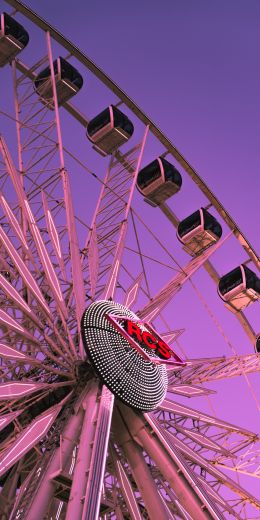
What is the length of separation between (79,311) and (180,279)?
446 centimetres

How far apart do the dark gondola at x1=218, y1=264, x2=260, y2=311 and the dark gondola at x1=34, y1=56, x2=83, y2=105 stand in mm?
7049

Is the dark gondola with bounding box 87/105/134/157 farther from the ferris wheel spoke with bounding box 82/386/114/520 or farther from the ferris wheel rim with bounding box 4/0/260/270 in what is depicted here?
the ferris wheel spoke with bounding box 82/386/114/520

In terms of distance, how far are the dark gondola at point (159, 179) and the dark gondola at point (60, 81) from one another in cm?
315

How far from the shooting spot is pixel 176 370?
17.9 m

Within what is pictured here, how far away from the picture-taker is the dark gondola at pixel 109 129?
73.0 ft

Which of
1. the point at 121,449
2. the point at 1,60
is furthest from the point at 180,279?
the point at 1,60

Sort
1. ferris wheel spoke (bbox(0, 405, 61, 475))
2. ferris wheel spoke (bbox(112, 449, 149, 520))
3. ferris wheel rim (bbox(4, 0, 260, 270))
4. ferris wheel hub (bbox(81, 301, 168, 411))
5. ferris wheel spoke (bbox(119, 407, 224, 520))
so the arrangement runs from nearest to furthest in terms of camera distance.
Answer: ferris wheel spoke (bbox(0, 405, 61, 475)), ferris wheel spoke (bbox(119, 407, 224, 520)), ferris wheel spoke (bbox(112, 449, 149, 520)), ferris wheel hub (bbox(81, 301, 168, 411)), ferris wheel rim (bbox(4, 0, 260, 270))

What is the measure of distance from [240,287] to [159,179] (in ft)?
12.6

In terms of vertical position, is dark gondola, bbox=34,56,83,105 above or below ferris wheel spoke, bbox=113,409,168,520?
above

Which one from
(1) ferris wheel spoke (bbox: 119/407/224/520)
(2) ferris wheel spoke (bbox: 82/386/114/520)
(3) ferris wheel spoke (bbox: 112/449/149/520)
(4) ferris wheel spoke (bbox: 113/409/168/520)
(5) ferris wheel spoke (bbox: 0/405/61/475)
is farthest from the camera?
(3) ferris wheel spoke (bbox: 112/449/149/520)

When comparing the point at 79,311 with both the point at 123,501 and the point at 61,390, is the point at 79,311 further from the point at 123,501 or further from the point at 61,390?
the point at 123,501

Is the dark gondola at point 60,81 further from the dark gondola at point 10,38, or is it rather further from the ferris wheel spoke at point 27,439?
Result: the ferris wheel spoke at point 27,439


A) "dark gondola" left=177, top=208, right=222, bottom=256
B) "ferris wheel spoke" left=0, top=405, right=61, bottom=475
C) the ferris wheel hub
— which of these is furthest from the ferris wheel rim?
"ferris wheel spoke" left=0, top=405, right=61, bottom=475

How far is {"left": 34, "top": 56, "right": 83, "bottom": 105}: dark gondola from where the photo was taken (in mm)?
22531
